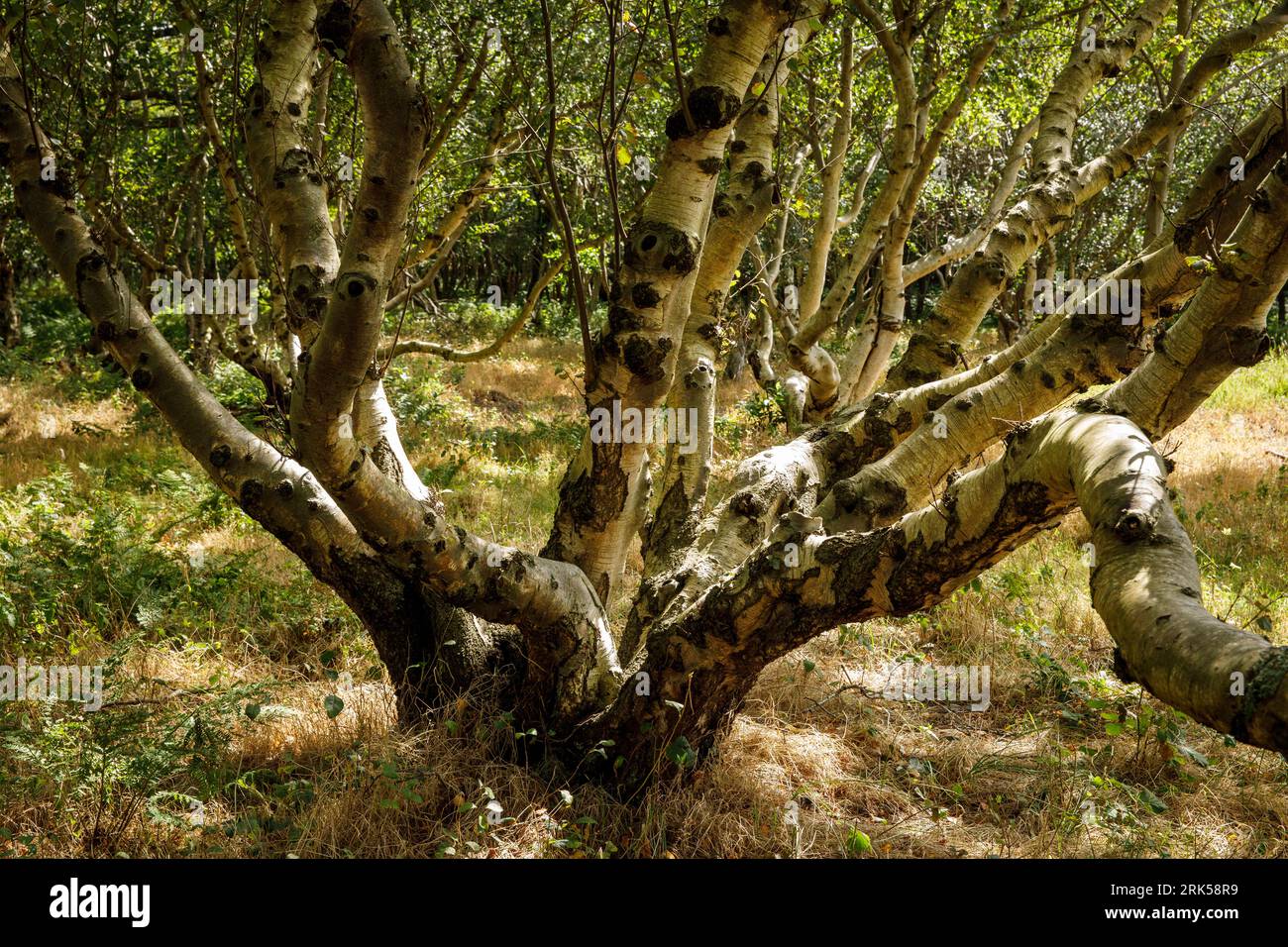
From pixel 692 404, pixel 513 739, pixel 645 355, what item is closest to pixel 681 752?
pixel 513 739

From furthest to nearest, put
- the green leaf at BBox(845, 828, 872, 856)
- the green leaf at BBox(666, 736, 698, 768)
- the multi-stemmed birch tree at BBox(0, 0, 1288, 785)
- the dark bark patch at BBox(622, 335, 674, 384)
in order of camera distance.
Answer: the dark bark patch at BBox(622, 335, 674, 384), the green leaf at BBox(666, 736, 698, 768), the green leaf at BBox(845, 828, 872, 856), the multi-stemmed birch tree at BBox(0, 0, 1288, 785)

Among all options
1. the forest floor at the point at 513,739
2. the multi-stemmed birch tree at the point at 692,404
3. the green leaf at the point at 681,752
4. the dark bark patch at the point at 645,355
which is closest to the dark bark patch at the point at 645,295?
the multi-stemmed birch tree at the point at 692,404

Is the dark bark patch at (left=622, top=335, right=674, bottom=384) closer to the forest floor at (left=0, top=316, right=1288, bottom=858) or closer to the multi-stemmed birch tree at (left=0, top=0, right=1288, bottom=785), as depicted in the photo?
the multi-stemmed birch tree at (left=0, top=0, right=1288, bottom=785)

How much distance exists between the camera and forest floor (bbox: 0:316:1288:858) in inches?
123

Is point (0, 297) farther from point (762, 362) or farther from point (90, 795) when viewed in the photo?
point (90, 795)

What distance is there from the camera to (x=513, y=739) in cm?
351

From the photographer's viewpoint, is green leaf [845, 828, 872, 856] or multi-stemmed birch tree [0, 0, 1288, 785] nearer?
multi-stemmed birch tree [0, 0, 1288, 785]

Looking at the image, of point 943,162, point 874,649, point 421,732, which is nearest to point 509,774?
point 421,732

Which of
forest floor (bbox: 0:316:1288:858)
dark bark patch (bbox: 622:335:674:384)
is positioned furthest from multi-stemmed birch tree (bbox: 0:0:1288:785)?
forest floor (bbox: 0:316:1288:858)

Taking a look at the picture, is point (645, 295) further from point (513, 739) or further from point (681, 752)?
point (513, 739)

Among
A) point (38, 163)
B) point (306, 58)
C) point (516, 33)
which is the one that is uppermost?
point (516, 33)

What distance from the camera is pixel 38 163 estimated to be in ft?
9.20

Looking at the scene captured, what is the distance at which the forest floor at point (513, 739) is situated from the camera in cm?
312

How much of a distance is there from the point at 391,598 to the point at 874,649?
2797 millimetres
